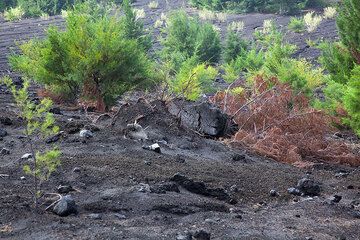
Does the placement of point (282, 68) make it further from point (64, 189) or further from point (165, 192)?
point (64, 189)

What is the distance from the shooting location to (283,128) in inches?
437

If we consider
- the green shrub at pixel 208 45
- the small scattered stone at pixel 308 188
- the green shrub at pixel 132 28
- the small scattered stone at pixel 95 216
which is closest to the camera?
the small scattered stone at pixel 95 216

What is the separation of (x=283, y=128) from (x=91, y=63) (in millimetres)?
3936

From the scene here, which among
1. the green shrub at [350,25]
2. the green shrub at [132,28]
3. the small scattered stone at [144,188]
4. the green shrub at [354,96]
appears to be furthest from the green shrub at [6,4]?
the small scattered stone at [144,188]

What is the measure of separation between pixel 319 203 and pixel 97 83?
275 inches

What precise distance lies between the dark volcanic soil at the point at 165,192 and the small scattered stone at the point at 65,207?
80 mm

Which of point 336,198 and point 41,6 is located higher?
point 41,6

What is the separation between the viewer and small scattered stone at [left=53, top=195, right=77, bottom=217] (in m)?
4.99

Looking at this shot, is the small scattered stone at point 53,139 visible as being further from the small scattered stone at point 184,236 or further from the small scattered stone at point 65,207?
the small scattered stone at point 184,236

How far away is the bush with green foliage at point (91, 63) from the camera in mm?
12422

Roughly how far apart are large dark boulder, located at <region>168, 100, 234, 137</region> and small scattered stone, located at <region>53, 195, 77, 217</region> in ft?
17.7

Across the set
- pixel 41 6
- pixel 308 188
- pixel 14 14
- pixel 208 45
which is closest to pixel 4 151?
pixel 308 188

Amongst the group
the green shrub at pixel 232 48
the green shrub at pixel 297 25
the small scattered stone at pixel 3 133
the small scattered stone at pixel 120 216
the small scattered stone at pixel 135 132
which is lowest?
the green shrub at pixel 297 25

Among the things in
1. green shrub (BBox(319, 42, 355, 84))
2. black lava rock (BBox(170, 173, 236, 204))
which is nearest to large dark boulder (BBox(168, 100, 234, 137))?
black lava rock (BBox(170, 173, 236, 204))
